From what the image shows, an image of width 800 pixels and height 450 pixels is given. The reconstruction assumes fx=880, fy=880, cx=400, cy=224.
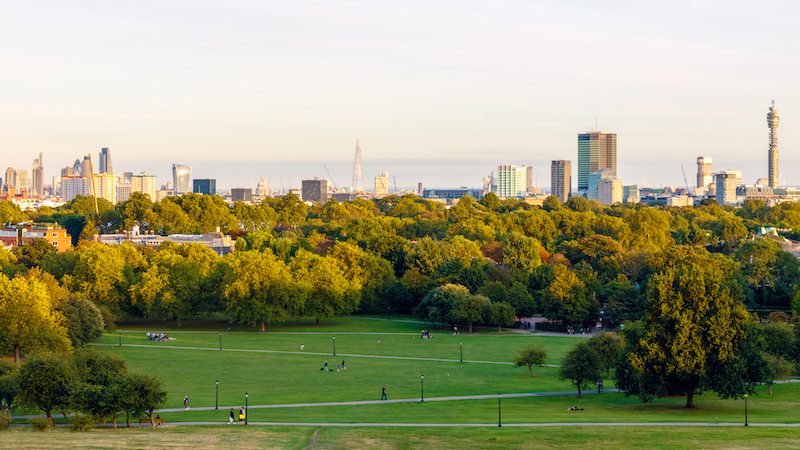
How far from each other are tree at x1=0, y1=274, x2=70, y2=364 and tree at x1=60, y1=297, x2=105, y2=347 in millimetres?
2338

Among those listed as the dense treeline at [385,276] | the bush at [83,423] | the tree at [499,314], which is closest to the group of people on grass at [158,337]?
the dense treeline at [385,276]

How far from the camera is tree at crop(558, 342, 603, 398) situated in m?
51.5

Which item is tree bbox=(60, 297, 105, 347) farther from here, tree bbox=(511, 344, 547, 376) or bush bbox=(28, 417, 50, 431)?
tree bbox=(511, 344, 547, 376)

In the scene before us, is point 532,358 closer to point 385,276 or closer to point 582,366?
point 582,366

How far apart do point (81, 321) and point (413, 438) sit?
3950 centimetres

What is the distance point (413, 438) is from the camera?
39.2 metres

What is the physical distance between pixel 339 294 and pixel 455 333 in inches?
503

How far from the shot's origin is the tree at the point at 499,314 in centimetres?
8250

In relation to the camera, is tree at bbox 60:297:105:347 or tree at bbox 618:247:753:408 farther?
tree at bbox 60:297:105:347

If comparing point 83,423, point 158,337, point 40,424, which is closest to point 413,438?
point 83,423

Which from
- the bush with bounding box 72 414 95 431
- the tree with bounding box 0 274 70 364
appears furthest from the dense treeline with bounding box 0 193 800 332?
the bush with bounding box 72 414 95 431

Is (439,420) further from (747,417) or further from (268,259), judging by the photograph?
(268,259)

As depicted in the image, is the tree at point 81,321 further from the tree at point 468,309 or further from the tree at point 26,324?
the tree at point 468,309

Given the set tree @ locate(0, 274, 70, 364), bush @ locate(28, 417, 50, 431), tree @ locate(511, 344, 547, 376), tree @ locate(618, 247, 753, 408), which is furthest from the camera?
tree @ locate(0, 274, 70, 364)
